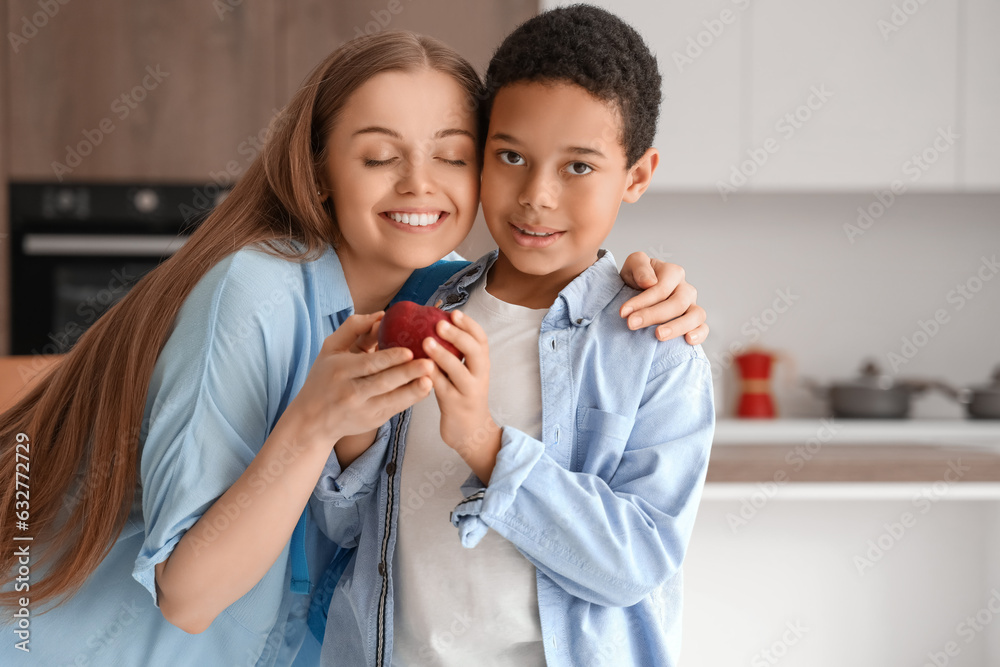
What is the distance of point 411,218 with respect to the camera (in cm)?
98

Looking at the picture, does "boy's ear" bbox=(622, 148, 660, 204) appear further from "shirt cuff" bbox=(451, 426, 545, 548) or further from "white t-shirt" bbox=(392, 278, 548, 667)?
"shirt cuff" bbox=(451, 426, 545, 548)

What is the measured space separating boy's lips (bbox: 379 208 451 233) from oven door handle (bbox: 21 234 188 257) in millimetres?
1992

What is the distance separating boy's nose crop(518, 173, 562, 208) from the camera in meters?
0.87

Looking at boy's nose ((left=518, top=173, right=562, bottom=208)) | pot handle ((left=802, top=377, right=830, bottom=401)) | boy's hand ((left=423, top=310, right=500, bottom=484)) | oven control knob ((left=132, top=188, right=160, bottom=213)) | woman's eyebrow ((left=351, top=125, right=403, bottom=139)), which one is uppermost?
oven control knob ((left=132, top=188, right=160, bottom=213))

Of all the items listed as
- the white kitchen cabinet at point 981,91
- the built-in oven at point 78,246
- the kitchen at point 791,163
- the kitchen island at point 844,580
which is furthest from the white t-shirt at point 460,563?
the white kitchen cabinet at point 981,91

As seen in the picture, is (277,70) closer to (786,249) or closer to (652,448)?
(786,249)

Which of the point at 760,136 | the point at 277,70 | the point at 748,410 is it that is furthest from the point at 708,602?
the point at 277,70

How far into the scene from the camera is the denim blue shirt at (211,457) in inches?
33.4

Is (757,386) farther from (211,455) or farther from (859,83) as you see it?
(211,455)

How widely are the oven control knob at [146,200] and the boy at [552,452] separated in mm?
2204

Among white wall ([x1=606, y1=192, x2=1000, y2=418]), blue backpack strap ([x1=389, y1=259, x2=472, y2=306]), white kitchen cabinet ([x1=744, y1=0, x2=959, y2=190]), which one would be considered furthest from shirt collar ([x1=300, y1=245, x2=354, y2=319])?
white wall ([x1=606, y1=192, x2=1000, y2=418])

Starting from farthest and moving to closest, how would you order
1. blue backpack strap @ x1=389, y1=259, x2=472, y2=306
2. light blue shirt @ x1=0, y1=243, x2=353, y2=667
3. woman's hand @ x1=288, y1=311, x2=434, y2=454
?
blue backpack strap @ x1=389, y1=259, x2=472, y2=306 < light blue shirt @ x1=0, y1=243, x2=353, y2=667 < woman's hand @ x1=288, y1=311, x2=434, y2=454

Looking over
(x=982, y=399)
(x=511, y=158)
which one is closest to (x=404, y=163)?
(x=511, y=158)

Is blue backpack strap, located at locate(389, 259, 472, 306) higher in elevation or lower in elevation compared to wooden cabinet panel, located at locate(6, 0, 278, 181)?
lower
